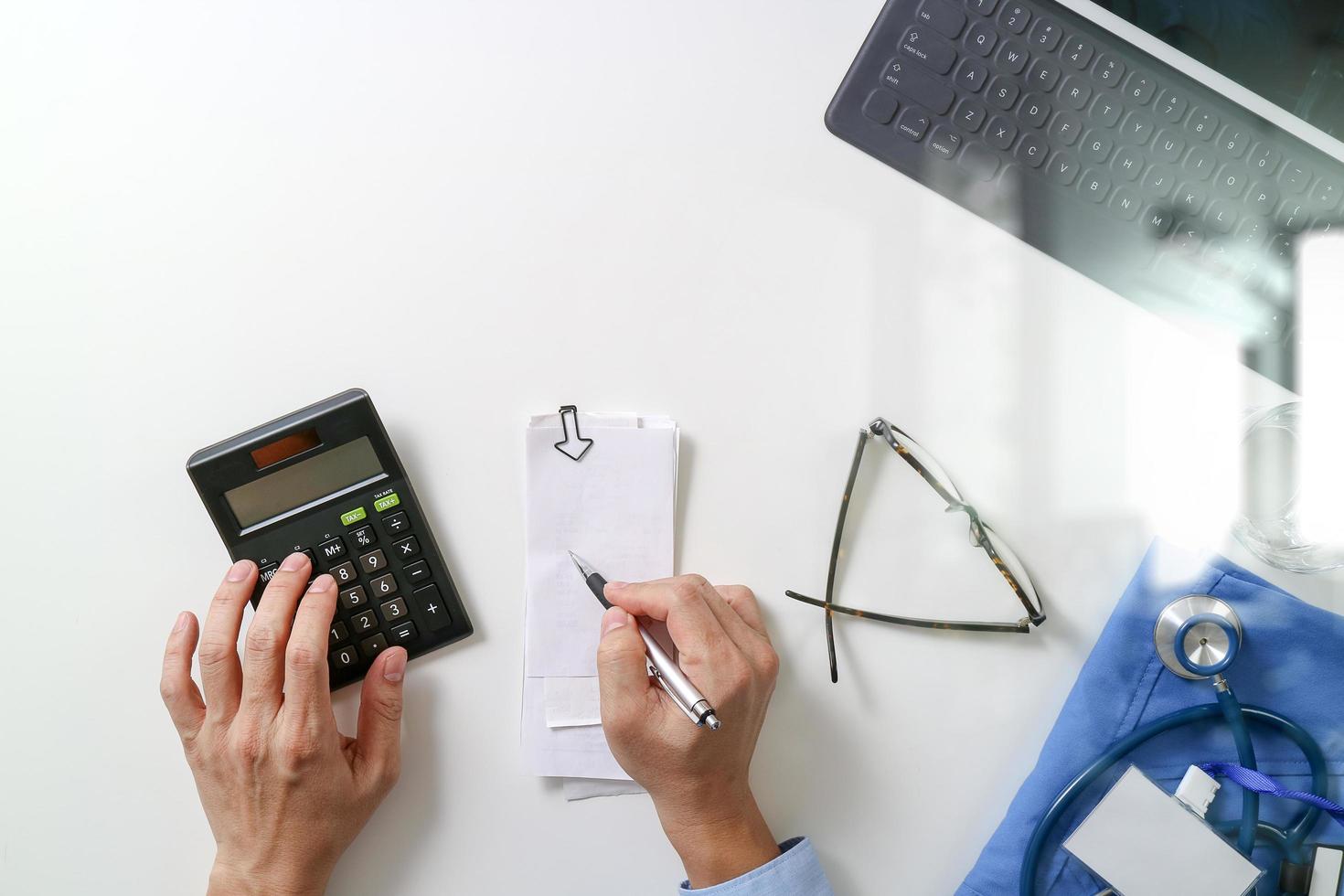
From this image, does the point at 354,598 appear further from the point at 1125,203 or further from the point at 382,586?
the point at 1125,203

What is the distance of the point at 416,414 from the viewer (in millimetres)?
800

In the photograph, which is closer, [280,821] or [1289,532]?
[280,821]

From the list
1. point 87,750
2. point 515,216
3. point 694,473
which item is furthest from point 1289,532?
point 87,750

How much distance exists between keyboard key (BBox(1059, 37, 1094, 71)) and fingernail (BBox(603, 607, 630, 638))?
63 centimetres

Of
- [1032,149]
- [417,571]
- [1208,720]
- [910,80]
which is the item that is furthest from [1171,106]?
[417,571]

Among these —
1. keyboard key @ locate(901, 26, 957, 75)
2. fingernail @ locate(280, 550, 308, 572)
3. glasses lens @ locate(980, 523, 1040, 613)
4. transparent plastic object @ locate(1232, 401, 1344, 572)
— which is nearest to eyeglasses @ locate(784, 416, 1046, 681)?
glasses lens @ locate(980, 523, 1040, 613)

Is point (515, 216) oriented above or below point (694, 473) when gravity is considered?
above

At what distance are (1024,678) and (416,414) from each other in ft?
2.00

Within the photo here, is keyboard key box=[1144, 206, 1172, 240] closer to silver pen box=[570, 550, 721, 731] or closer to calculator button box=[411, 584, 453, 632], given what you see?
silver pen box=[570, 550, 721, 731]

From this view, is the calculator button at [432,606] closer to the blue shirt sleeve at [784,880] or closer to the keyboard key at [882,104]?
the blue shirt sleeve at [784,880]

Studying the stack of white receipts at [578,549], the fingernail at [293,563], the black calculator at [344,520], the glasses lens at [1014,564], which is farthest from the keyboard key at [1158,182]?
the fingernail at [293,563]

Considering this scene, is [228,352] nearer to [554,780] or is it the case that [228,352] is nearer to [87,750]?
[87,750]

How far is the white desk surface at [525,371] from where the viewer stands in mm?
788

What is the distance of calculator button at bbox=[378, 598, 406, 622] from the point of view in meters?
0.79
